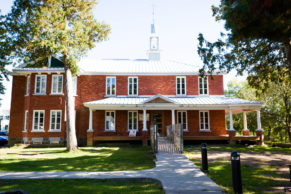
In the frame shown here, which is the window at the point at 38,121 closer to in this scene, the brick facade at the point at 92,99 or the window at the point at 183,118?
the brick facade at the point at 92,99

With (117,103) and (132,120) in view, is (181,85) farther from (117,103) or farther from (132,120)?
(117,103)

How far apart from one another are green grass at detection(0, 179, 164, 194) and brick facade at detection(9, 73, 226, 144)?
14487 mm

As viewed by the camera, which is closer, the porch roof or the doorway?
the porch roof

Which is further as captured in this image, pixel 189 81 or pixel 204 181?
pixel 189 81

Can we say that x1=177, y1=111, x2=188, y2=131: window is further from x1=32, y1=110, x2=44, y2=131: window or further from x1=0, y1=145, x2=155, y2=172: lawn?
x1=32, y1=110, x2=44, y2=131: window

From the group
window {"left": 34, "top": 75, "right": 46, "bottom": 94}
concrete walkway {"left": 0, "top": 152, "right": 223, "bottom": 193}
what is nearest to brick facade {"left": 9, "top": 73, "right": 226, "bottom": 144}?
window {"left": 34, "top": 75, "right": 46, "bottom": 94}

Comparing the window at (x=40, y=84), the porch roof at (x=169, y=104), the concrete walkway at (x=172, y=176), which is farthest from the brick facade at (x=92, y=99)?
the concrete walkway at (x=172, y=176)

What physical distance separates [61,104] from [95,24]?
9.04 m

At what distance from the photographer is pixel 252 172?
8195mm

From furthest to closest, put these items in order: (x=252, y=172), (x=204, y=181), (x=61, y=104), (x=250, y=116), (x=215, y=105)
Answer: (x=250, y=116)
(x=61, y=104)
(x=215, y=105)
(x=252, y=172)
(x=204, y=181)

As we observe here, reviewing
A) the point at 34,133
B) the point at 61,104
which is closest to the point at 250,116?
the point at 61,104

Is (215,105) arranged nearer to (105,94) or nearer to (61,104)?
(105,94)

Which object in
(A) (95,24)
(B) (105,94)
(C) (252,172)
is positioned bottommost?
(C) (252,172)

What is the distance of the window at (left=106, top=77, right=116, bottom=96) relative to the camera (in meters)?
22.6
